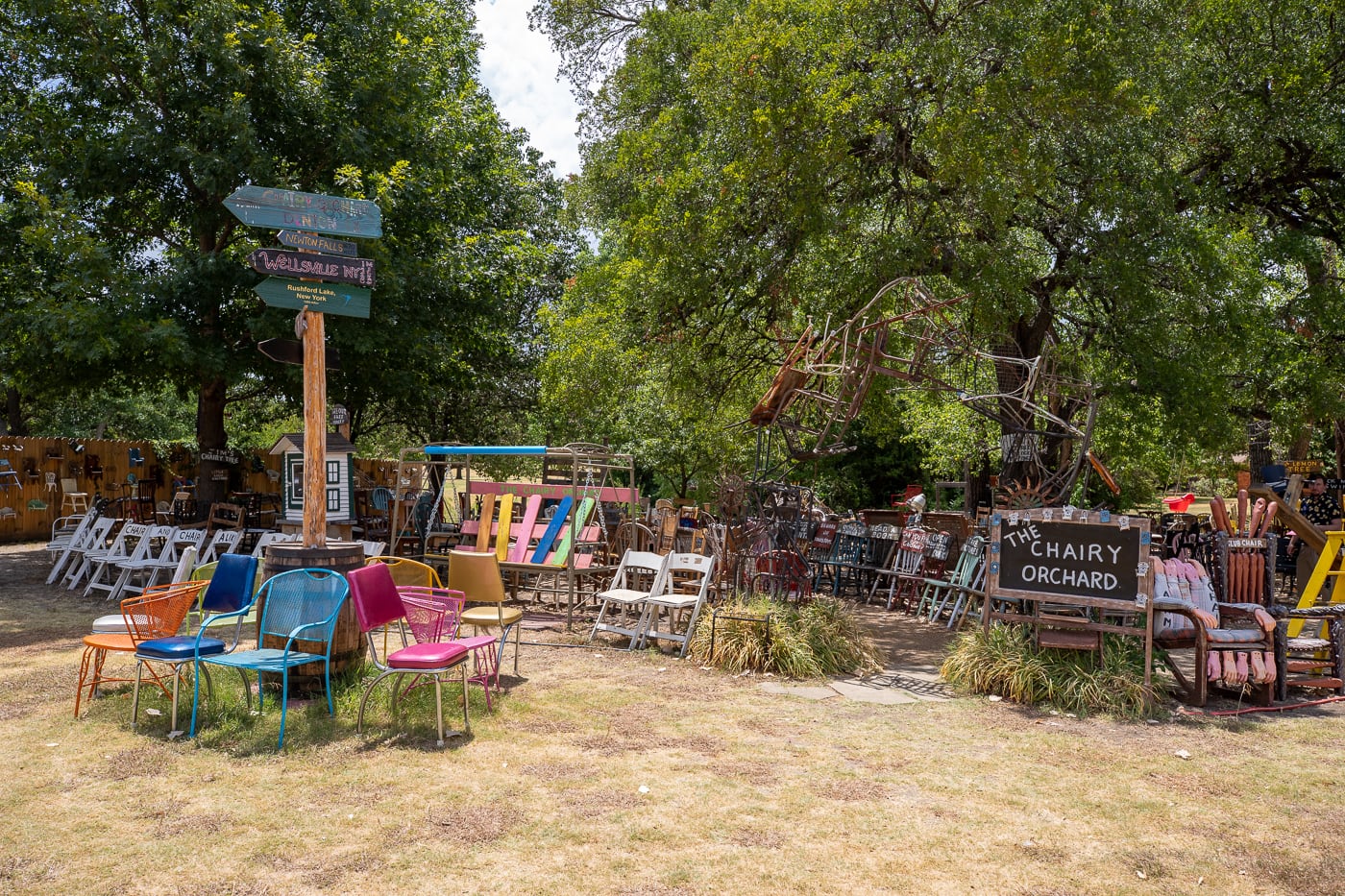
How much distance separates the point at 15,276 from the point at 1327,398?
61.8 ft

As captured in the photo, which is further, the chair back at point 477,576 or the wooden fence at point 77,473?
the wooden fence at point 77,473

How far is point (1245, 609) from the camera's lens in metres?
7.36

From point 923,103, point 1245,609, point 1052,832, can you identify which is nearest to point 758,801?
point 1052,832

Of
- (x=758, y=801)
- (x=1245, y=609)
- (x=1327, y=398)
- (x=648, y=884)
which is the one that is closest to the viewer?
(x=648, y=884)

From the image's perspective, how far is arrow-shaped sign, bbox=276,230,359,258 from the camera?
6680 millimetres

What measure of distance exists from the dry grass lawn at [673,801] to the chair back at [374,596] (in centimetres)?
71

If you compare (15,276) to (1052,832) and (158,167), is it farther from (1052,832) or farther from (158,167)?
(1052,832)

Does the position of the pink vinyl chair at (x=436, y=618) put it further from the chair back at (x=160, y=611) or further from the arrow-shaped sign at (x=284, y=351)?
the arrow-shaped sign at (x=284, y=351)

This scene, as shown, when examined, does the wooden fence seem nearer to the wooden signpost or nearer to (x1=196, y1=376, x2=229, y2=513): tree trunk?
(x1=196, y1=376, x2=229, y2=513): tree trunk

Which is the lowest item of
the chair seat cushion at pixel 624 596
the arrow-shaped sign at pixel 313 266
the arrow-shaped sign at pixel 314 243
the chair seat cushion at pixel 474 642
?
the chair seat cushion at pixel 624 596

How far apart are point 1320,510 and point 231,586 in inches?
661

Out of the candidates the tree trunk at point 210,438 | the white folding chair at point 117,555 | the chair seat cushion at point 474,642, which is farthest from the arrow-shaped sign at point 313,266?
the tree trunk at point 210,438

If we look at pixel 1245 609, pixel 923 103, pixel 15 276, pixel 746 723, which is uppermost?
pixel 923 103

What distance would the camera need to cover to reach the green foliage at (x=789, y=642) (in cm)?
805
